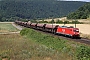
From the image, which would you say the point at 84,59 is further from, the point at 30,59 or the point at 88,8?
the point at 88,8

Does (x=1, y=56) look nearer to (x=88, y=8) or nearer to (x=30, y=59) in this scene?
(x=30, y=59)

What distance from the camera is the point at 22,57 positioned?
29.8 m

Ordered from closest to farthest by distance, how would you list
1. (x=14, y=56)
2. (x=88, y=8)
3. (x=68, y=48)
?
(x=14, y=56) → (x=68, y=48) → (x=88, y=8)

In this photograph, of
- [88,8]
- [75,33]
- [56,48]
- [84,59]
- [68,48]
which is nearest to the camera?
[84,59]

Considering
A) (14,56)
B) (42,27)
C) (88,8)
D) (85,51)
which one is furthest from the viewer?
(88,8)

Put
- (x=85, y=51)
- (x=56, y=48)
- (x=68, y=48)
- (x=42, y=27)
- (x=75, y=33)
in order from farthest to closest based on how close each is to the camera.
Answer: (x=42, y=27), (x=75, y=33), (x=56, y=48), (x=68, y=48), (x=85, y=51)

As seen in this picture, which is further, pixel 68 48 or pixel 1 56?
pixel 68 48

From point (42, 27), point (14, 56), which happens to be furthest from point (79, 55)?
point (42, 27)

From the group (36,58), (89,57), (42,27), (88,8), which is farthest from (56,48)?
(88,8)

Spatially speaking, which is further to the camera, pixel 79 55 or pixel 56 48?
pixel 56 48

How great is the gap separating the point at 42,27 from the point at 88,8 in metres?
97.1

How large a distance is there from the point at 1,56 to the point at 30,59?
4.40m

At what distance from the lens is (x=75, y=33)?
5362cm

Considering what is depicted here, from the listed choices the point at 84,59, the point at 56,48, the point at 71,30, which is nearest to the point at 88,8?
the point at 71,30
